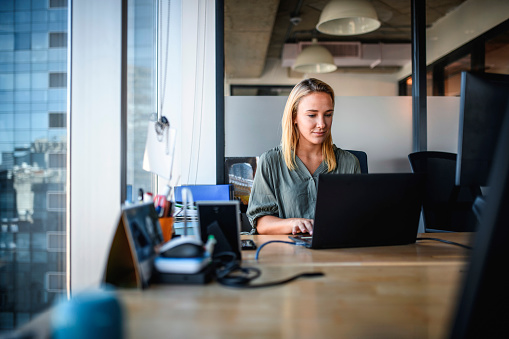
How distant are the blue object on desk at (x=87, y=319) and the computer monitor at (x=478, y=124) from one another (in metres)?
0.98

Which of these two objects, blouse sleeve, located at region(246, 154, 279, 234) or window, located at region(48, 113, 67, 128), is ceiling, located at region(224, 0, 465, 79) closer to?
blouse sleeve, located at region(246, 154, 279, 234)

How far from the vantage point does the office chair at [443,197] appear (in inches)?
93.1

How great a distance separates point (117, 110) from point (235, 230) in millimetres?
540

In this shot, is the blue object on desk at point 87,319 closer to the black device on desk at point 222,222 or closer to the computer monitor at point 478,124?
the black device on desk at point 222,222

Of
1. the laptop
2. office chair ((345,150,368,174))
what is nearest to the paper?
the laptop

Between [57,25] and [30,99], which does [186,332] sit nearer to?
[30,99]

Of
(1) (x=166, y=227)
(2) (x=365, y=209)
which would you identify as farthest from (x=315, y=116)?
(1) (x=166, y=227)

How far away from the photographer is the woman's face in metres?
1.92

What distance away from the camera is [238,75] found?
7535 mm

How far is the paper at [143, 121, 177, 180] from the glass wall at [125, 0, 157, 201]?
247mm

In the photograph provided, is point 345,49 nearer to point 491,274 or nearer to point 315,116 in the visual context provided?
point 315,116

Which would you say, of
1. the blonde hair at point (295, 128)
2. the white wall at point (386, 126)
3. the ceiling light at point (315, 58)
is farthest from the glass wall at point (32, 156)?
the ceiling light at point (315, 58)

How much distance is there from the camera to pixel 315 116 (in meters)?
1.92

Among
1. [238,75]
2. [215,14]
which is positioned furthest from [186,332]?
[238,75]
